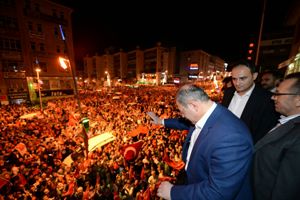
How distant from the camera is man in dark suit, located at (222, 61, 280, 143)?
9.68ft

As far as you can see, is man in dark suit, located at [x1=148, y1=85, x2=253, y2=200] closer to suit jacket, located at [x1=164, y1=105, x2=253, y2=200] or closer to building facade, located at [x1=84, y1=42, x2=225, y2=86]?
suit jacket, located at [x1=164, y1=105, x2=253, y2=200]

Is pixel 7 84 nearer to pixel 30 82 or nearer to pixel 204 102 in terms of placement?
pixel 30 82

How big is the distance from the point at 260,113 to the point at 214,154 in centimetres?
216

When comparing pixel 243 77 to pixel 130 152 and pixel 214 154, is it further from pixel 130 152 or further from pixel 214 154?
pixel 130 152

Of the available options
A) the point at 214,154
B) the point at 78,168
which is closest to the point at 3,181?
the point at 78,168

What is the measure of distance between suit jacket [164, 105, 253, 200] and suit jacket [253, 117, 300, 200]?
0.53 m

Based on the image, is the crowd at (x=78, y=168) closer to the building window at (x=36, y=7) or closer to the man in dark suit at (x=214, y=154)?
the man in dark suit at (x=214, y=154)

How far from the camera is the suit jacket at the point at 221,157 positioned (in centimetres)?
143

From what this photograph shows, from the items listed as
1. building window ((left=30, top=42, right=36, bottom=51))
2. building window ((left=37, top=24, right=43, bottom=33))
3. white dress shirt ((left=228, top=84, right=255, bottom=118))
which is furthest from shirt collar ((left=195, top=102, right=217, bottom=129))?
building window ((left=37, top=24, right=43, bottom=33))

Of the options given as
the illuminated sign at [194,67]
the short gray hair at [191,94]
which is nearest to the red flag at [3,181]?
the short gray hair at [191,94]

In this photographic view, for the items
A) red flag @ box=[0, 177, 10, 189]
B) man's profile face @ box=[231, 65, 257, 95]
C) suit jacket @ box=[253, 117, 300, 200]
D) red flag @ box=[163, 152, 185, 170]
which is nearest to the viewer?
suit jacket @ box=[253, 117, 300, 200]

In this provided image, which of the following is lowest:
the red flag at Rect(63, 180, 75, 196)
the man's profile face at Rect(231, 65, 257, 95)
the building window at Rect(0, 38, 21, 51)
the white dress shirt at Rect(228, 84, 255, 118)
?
the red flag at Rect(63, 180, 75, 196)

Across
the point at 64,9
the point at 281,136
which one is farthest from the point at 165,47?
the point at 281,136

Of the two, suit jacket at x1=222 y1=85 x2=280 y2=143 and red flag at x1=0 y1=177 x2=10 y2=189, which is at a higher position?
suit jacket at x1=222 y1=85 x2=280 y2=143
